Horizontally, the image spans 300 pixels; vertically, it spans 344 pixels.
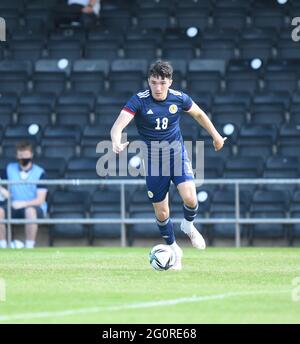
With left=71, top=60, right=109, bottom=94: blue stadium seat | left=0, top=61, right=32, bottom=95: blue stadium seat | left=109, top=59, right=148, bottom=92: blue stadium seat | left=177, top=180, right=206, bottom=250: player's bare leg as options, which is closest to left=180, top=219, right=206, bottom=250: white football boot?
left=177, top=180, right=206, bottom=250: player's bare leg

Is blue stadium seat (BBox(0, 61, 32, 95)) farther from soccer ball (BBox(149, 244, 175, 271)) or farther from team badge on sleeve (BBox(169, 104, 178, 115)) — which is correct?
soccer ball (BBox(149, 244, 175, 271))

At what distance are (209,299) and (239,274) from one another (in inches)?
101

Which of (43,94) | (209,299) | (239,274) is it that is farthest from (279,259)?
(43,94)

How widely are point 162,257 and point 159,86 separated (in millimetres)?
1889

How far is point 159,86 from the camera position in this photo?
13.9 meters

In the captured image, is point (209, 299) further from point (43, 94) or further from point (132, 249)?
point (43, 94)

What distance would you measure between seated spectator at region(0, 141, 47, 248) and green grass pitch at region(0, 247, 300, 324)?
2.99 metres

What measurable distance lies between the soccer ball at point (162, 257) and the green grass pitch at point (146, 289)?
0.11 metres

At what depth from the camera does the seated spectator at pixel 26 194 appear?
66.0 feet

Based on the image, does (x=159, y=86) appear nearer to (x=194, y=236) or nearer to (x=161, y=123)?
(x=161, y=123)

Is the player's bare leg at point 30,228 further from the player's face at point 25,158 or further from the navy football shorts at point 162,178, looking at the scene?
the navy football shorts at point 162,178

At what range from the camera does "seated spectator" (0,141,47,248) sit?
2012 centimetres

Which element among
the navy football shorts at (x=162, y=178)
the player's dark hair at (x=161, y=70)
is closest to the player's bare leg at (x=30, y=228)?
the navy football shorts at (x=162, y=178)

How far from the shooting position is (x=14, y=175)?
20.6m
